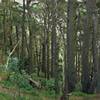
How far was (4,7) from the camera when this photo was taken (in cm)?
3497

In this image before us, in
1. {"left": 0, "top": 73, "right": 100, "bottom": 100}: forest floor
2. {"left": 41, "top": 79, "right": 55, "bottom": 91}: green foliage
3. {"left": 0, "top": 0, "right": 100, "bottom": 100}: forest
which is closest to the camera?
{"left": 0, "top": 73, "right": 100, "bottom": 100}: forest floor

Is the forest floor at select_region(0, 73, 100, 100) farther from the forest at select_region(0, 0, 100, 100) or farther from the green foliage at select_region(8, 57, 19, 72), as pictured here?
the green foliage at select_region(8, 57, 19, 72)

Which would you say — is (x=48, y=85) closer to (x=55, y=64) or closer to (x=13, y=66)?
(x=55, y=64)

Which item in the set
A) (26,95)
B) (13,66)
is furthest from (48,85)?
(26,95)

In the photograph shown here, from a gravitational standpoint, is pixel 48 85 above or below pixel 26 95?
below

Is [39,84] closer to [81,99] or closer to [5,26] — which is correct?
[81,99]

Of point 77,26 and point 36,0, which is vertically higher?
point 36,0

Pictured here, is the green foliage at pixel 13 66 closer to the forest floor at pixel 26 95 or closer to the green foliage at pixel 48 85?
the forest floor at pixel 26 95

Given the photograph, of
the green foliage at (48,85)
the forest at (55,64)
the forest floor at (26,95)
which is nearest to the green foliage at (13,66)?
the forest at (55,64)

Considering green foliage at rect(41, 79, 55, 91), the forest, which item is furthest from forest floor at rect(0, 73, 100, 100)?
green foliage at rect(41, 79, 55, 91)

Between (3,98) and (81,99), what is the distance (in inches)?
206

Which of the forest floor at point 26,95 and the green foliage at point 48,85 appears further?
the green foliage at point 48,85

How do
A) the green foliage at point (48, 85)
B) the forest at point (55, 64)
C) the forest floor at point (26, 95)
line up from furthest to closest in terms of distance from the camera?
the green foliage at point (48, 85) < the forest at point (55, 64) < the forest floor at point (26, 95)

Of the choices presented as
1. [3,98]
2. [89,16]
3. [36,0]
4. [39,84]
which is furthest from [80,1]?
[3,98]
